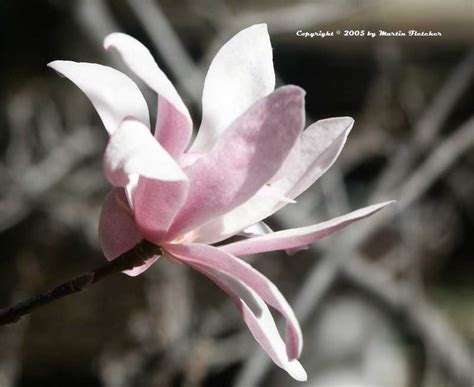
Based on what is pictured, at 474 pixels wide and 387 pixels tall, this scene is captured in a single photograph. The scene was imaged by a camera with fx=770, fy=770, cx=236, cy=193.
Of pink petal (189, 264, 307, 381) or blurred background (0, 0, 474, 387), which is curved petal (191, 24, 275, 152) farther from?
blurred background (0, 0, 474, 387)

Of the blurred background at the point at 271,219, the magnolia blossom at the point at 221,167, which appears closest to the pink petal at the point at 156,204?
the magnolia blossom at the point at 221,167

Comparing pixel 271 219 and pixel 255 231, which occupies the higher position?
pixel 255 231

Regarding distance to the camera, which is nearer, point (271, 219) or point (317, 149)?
point (317, 149)

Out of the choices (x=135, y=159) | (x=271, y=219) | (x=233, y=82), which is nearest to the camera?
(x=135, y=159)

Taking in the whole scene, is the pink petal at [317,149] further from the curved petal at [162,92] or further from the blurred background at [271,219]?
the blurred background at [271,219]

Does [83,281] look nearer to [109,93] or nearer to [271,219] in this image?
[109,93]

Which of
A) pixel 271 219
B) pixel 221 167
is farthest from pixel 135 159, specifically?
pixel 271 219
